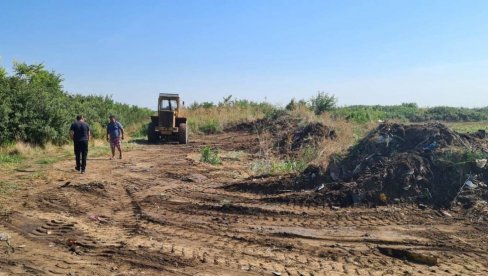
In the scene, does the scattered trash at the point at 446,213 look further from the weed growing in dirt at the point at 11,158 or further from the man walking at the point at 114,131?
the weed growing in dirt at the point at 11,158

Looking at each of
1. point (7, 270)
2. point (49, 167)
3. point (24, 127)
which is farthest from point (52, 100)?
point (7, 270)

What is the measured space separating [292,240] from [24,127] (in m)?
13.9

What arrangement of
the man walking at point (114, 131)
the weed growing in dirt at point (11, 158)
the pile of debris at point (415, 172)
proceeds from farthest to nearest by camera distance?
the man walking at point (114, 131)
the weed growing in dirt at point (11, 158)
the pile of debris at point (415, 172)

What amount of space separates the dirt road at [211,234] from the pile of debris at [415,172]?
0.57 m

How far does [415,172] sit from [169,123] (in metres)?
15.9

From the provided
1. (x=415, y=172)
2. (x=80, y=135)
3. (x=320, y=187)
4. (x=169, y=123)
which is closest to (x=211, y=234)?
(x=320, y=187)

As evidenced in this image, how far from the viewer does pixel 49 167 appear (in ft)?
44.6

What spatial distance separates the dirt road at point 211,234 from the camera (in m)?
5.98

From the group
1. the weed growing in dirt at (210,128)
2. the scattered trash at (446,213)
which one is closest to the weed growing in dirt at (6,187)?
the scattered trash at (446,213)

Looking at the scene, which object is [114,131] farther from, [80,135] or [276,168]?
[276,168]

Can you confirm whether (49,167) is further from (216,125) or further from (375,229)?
(216,125)

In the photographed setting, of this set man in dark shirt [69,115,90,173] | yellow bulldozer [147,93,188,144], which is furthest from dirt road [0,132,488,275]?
yellow bulldozer [147,93,188,144]

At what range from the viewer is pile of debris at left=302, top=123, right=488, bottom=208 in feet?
30.7

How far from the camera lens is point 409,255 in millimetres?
6508
